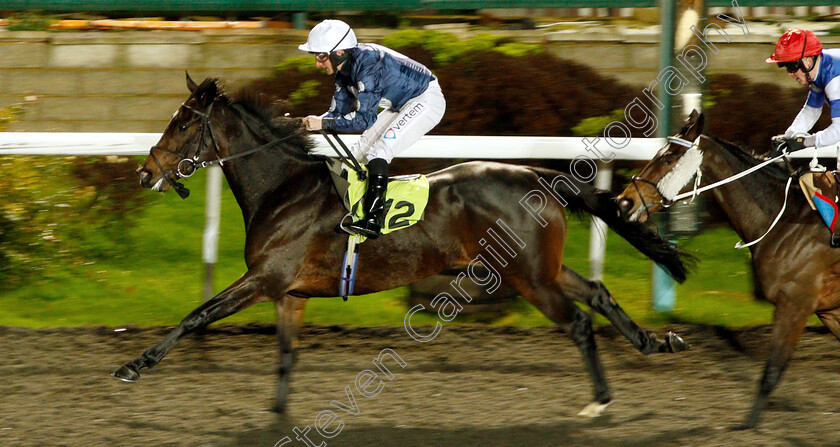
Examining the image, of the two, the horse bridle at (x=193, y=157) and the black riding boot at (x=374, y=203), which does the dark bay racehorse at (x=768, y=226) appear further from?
the horse bridle at (x=193, y=157)

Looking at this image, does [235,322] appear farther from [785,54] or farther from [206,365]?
[785,54]

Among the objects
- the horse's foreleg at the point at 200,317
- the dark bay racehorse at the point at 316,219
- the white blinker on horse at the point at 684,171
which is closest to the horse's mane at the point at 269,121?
the dark bay racehorse at the point at 316,219

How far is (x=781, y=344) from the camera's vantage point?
4.16 meters

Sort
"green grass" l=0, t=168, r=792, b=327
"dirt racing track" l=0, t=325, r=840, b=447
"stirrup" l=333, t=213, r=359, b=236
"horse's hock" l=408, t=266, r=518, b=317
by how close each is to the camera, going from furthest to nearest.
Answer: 1. "green grass" l=0, t=168, r=792, b=327
2. "horse's hock" l=408, t=266, r=518, b=317
3. "stirrup" l=333, t=213, r=359, b=236
4. "dirt racing track" l=0, t=325, r=840, b=447

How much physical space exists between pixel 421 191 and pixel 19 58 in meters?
4.82

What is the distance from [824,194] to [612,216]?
97cm

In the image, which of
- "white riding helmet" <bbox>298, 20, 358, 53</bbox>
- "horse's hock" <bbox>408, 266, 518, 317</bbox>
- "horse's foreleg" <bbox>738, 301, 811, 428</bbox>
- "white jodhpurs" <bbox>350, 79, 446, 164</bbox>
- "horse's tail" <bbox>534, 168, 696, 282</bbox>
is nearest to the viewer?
"horse's foreleg" <bbox>738, 301, 811, 428</bbox>

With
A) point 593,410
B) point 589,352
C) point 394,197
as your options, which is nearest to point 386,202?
point 394,197

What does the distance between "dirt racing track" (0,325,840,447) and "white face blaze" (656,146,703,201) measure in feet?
3.33

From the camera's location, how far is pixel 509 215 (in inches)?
176

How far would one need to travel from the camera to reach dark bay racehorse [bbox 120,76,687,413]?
14.4ft

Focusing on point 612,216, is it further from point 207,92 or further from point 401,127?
point 207,92

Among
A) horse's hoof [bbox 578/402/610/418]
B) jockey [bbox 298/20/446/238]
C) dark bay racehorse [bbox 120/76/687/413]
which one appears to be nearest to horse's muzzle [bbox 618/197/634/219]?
dark bay racehorse [bbox 120/76/687/413]

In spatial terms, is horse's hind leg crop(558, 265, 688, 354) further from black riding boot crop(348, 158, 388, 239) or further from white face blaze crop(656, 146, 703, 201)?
black riding boot crop(348, 158, 388, 239)
